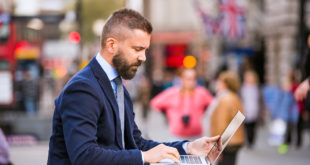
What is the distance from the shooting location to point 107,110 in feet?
7.88

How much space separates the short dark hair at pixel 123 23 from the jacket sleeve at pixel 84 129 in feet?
1.09

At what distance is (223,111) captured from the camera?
22.6 ft

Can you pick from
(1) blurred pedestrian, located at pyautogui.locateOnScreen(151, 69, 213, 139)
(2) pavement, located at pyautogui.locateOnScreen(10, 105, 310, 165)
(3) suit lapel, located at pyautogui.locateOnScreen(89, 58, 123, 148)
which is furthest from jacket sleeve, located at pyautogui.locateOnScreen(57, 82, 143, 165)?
(2) pavement, located at pyautogui.locateOnScreen(10, 105, 310, 165)

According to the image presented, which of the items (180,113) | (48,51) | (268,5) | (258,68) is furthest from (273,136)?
(258,68)

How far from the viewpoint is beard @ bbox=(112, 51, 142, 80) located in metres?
2.52

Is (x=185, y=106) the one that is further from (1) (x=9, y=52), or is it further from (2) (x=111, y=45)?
(1) (x=9, y=52)

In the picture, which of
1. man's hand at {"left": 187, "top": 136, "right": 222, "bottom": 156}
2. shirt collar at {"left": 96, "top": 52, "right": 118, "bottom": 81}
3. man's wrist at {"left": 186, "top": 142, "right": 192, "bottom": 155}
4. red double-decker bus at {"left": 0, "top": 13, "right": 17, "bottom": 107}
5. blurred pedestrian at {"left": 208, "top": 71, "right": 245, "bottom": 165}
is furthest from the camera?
red double-decker bus at {"left": 0, "top": 13, "right": 17, "bottom": 107}

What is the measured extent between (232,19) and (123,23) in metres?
14.4

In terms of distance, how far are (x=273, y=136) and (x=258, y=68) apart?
14.8m

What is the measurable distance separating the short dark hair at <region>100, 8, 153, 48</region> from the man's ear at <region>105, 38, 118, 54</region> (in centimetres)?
2

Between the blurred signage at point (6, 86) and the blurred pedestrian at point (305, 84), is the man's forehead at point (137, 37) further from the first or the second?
the blurred signage at point (6, 86)

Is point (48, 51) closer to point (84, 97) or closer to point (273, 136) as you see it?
point (273, 136)

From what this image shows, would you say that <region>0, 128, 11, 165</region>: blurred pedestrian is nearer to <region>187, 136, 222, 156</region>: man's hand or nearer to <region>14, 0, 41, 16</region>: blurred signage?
<region>187, 136, 222, 156</region>: man's hand

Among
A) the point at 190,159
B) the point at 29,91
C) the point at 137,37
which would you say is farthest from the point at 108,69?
the point at 29,91
